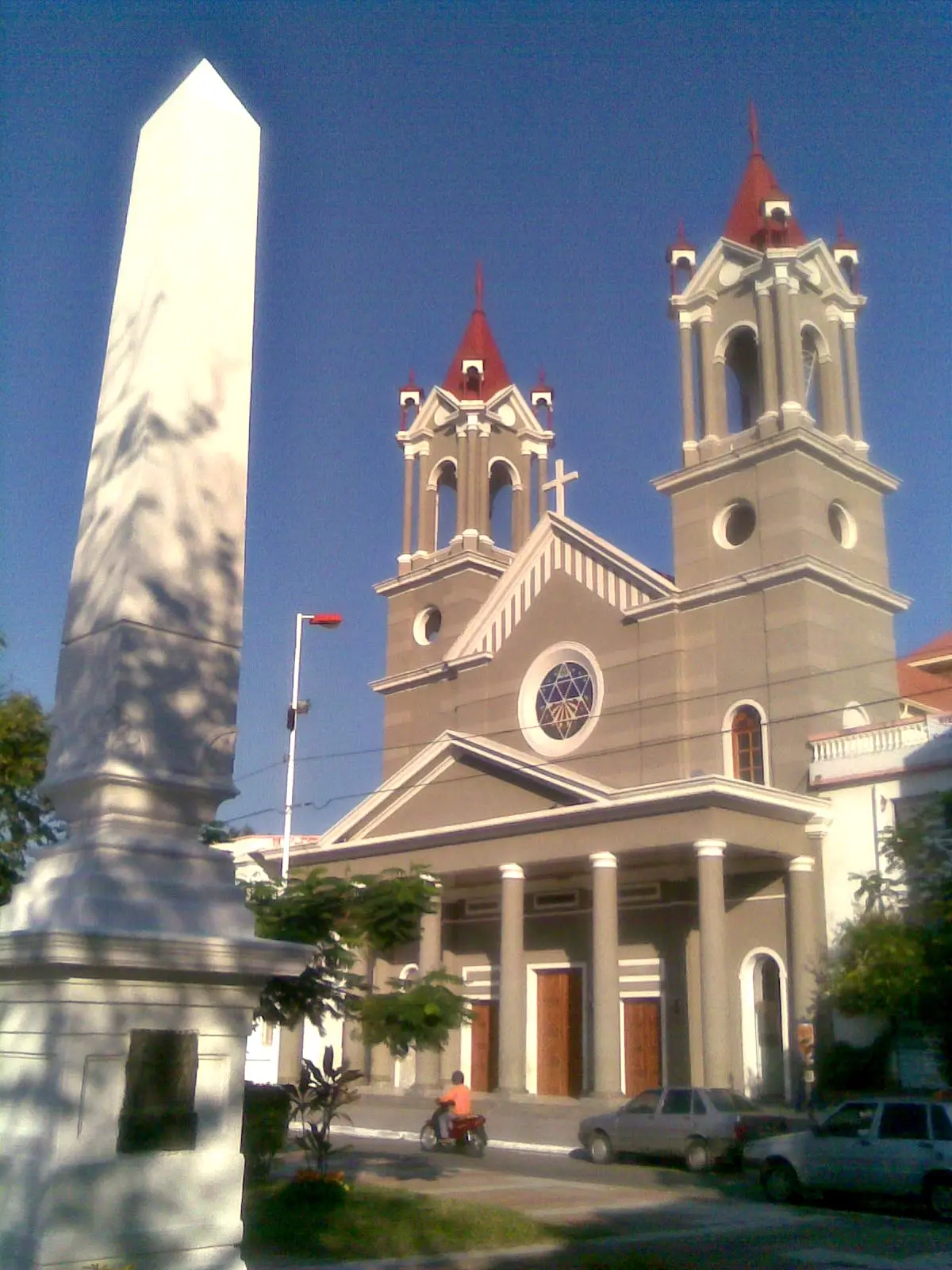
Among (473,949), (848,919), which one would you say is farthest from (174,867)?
(473,949)

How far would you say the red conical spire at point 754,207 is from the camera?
3303 cm

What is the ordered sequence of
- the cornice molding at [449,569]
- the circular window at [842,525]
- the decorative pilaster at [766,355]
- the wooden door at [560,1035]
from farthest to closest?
the cornice molding at [449,569] → the decorative pilaster at [766,355] → the circular window at [842,525] → the wooden door at [560,1035]

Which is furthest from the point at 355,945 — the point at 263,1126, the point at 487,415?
the point at 487,415

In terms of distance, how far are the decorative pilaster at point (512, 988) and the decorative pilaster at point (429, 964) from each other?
6.07 feet

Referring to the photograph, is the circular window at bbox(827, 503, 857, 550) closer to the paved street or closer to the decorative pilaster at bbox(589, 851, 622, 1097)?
the decorative pilaster at bbox(589, 851, 622, 1097)

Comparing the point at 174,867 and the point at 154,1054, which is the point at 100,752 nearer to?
the point at 174,867

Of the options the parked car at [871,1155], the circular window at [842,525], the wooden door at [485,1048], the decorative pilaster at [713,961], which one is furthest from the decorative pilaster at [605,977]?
the circular window at [842,525]

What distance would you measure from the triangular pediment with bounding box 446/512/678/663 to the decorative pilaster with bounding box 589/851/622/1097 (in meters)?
7.59

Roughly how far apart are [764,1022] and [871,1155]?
11693 mm

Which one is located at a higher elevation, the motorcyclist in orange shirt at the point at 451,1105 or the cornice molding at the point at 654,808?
the cornice molding at the point at 654,808

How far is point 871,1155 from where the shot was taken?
14672 millimetres

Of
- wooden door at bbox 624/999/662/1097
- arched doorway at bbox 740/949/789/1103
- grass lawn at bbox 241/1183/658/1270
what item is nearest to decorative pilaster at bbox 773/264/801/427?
arched doorway at bbox 740/949/789/1103

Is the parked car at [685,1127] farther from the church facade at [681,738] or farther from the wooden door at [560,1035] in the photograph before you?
the wooden door at [560,1035]

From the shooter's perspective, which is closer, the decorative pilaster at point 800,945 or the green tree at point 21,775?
the green tree at point 21,775
